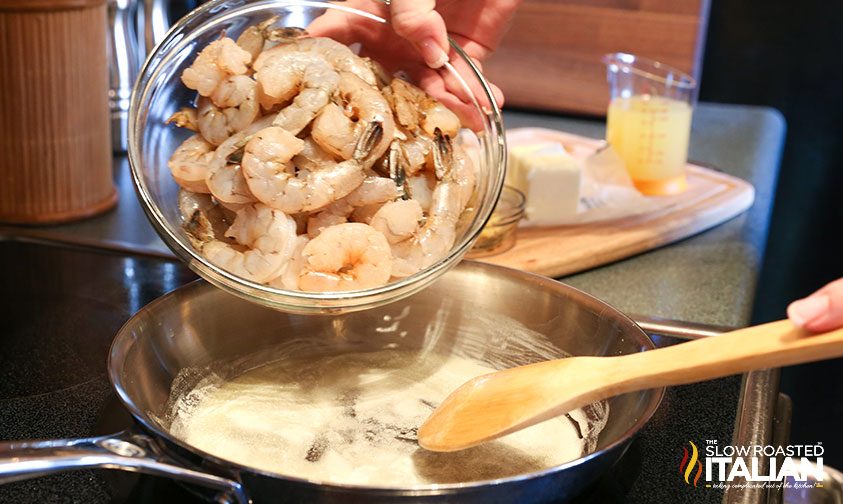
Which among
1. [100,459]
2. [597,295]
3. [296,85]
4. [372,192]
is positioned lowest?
[597,295]

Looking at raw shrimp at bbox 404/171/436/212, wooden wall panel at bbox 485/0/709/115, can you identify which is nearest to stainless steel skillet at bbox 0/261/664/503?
raw shrimp at bbox 404/171/436/212

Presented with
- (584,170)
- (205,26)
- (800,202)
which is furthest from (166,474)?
(800,202)

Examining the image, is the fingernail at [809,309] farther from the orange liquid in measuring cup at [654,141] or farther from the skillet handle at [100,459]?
the orange liquid in measuring cup at [654,141]

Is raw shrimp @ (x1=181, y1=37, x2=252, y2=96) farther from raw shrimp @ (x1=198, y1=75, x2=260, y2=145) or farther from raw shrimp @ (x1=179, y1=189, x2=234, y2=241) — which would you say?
raw shrimp @ (x1=179, y1=189, x2=234, y2=241)

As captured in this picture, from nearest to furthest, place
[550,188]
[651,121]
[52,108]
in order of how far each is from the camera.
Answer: [52,108] < [550,188] < [651,121]

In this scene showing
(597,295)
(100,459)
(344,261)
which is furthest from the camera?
(597,295)

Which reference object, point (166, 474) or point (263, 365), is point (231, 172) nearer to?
point (263, 365)

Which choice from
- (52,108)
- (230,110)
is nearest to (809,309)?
(230,110)

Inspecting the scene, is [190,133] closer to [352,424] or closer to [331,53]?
[331,53]
